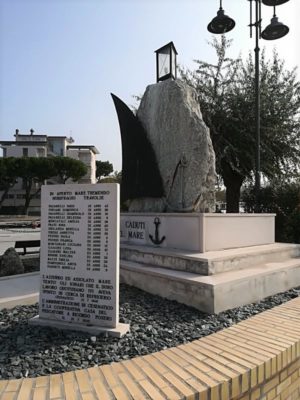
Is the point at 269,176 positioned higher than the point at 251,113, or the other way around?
the point at 251,113

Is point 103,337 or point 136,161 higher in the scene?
point 136,161

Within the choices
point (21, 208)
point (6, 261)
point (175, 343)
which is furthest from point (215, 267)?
point (21, 208)

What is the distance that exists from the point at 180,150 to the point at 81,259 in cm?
361

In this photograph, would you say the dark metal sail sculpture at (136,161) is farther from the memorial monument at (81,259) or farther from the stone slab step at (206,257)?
the memorial monument at (81,259)

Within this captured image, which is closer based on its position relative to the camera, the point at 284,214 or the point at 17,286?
the point at 17,286

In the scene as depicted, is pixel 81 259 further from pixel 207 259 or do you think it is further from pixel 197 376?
pixel 207 259

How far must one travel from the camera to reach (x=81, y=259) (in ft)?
12.3

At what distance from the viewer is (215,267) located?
196 inches

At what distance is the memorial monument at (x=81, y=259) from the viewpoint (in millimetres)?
3641

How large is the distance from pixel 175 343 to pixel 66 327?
113 cm

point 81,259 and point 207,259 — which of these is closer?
point 81,259

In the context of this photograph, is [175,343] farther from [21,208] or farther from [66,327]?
[21,208]

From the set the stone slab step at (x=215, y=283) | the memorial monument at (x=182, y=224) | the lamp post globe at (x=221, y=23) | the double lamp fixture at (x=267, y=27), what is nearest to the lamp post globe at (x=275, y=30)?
the double lamp fixture at (x=267, y=27)

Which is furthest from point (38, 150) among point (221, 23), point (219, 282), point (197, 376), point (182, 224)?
point (197, 376)
